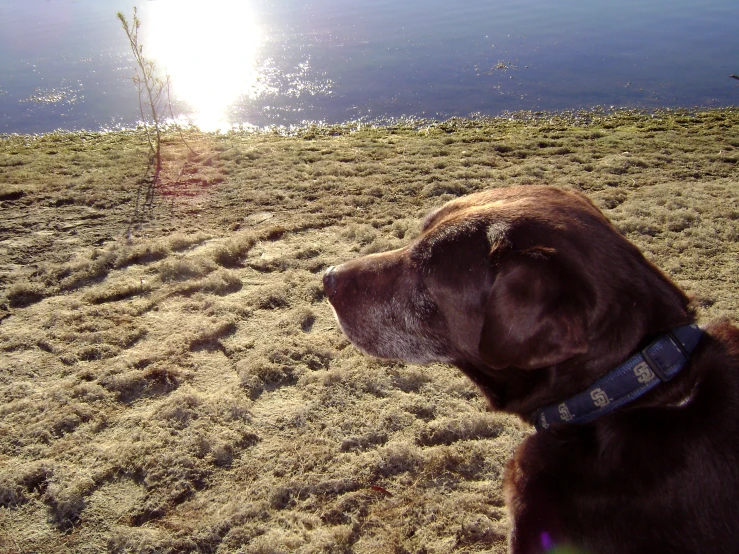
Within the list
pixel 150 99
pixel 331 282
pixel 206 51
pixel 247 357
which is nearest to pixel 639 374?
pixel 331 282

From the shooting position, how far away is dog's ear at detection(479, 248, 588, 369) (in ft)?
6.34

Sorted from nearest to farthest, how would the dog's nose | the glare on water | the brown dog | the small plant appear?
the brown dog < the dog's nose < the small plant < the glare on water

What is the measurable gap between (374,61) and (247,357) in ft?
51.6

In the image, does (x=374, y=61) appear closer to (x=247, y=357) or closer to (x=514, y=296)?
(x=247, y=357)

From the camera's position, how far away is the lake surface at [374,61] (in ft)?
46.4

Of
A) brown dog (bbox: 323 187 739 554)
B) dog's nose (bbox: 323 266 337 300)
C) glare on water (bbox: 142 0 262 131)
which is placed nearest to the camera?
brown dog (bbox: 323 187 739 554)

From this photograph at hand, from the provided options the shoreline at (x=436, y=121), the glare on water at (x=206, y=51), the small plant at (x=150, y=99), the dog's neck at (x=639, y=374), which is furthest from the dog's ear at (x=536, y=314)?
the glare on water at (x=206, y=51)

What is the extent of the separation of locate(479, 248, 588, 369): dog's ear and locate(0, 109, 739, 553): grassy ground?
4.46 ft

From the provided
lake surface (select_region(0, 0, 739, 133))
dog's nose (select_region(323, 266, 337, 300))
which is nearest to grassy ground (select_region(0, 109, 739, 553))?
dog's nose (select_region(323, 266, 337, 300))

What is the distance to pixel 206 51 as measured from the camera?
19625 mm

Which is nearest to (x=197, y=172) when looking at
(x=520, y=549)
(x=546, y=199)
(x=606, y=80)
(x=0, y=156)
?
(x=0, y=156)

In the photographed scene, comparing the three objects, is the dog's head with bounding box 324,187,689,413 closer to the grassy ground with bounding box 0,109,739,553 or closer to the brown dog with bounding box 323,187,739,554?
the brown dog with bounding box 323,187,739,554

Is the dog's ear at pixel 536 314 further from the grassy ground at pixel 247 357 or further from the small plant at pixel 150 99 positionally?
the small plant at pixel 150 99

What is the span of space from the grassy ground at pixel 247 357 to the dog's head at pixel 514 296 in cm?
92
